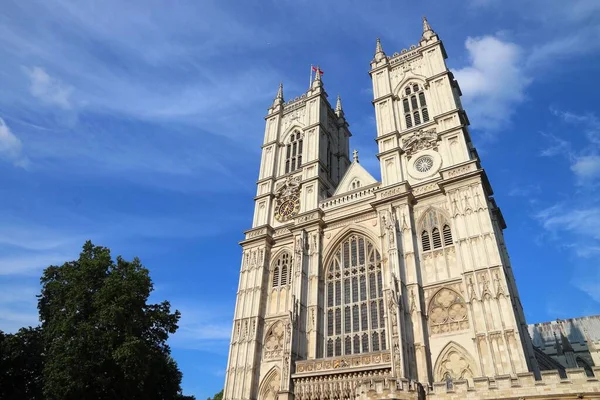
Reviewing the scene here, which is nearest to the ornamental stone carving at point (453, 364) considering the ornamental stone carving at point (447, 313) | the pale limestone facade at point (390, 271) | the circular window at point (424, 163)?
the pale limestone facade at point (390, 271)

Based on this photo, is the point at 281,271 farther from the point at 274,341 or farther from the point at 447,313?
the point at 447,313

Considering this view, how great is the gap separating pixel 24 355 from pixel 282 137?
26.1 m

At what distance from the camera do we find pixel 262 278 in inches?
1220

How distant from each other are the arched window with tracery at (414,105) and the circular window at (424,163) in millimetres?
3827

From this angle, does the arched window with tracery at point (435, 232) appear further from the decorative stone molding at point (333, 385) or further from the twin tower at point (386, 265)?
the decorative stone molding at point (333, 385)

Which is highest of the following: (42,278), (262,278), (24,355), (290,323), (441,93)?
(441,93)

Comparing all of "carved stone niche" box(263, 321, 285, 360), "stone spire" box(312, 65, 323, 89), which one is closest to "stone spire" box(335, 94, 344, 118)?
"stone spire" box(312, 65, 323, 89)

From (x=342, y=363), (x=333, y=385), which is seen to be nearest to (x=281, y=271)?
(x=342, y=363)

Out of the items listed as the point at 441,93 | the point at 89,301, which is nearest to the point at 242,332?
the point at 89,301

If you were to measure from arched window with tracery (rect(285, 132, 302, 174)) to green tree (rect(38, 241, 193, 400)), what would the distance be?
1605cm

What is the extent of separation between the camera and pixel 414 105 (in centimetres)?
3359

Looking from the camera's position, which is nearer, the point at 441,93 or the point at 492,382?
the point at 492,382

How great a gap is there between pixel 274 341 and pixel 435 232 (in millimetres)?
12951

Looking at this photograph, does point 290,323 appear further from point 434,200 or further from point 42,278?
point 42,278
